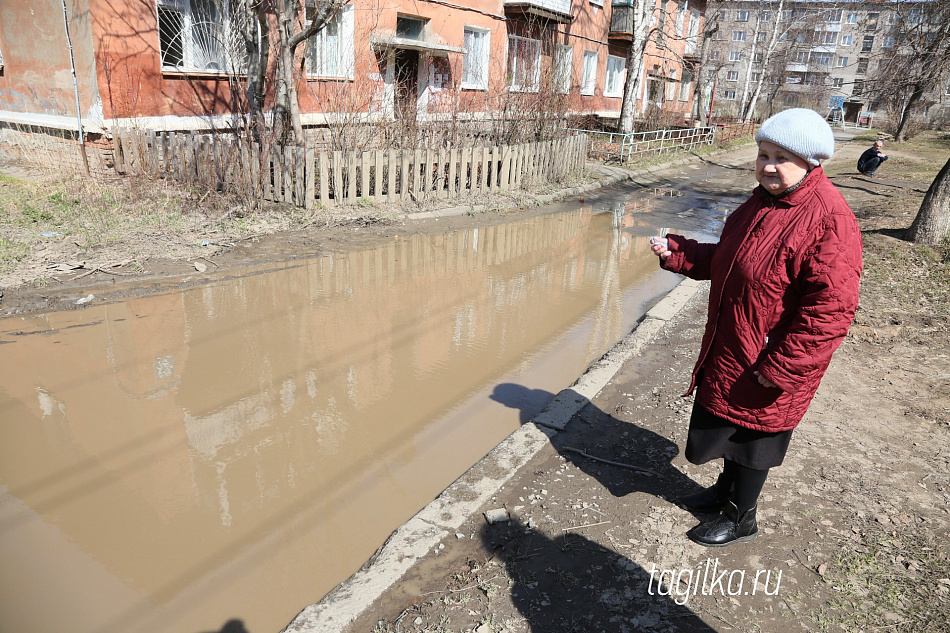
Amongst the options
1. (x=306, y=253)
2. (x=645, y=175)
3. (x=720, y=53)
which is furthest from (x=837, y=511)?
(x=720, y=53)

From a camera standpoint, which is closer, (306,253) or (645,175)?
(306,253)

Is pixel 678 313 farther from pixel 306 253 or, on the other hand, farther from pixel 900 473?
pixel 306 253

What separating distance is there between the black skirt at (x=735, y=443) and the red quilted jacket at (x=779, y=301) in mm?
72

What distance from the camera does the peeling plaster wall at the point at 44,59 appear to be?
10891mm

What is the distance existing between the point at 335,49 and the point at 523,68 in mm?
5286

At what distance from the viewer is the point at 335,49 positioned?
15.0m

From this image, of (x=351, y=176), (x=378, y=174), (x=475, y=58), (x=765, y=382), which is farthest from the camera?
(x=475, y=58)

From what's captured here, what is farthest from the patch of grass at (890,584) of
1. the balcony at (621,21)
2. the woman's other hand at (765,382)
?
the balcony at (621,21)

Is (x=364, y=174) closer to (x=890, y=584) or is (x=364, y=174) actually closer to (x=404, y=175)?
(x=404, y=175)

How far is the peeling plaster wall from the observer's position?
10891 mm

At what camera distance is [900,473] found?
3762 mm

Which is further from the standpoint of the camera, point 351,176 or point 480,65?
point 480,65

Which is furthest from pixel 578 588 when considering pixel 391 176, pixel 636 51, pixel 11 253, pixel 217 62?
pixel 636 51

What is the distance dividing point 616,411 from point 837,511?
1.53 meters
